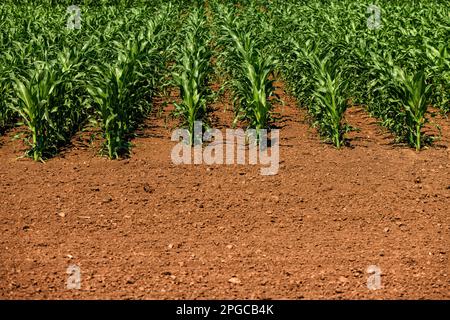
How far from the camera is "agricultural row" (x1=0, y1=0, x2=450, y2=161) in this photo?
19.9 ft

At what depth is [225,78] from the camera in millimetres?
9203

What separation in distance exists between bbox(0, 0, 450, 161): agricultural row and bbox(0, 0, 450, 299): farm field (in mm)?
28

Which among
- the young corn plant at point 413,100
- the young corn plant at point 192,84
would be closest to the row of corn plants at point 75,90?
the young corn plant at point 192,84

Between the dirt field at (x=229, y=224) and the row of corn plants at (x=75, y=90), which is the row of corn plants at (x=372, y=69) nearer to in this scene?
the dirt field at (x=229, y=224)

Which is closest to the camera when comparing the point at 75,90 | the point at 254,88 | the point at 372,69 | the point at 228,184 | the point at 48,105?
the point at 228,184

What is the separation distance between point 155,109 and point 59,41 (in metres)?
1.88

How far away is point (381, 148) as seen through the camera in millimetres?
6145

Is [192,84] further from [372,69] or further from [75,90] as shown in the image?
[372,69]

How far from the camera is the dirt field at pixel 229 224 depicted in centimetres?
380

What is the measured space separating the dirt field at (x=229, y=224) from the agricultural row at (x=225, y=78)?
0.34 meters

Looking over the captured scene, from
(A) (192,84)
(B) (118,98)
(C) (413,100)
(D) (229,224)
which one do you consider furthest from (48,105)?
(C) (413,100)

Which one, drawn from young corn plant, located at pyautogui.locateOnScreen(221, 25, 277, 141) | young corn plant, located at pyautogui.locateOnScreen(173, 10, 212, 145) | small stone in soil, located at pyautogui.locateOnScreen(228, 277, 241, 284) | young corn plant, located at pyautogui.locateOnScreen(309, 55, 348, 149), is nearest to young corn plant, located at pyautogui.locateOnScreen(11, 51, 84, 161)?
young corn plant, located at pyautogui.locateOnScreen(173, 10, 212, 145)

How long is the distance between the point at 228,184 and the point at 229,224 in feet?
2.39
